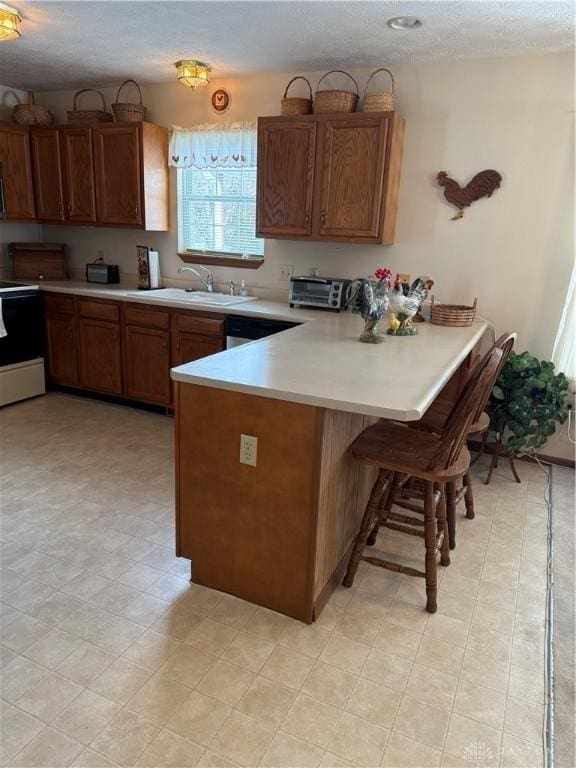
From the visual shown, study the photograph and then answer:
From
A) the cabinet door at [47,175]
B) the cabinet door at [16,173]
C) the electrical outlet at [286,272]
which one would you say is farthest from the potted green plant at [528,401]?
the cabinet door at [16,173]

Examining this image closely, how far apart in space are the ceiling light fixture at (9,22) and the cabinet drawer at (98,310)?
1801mm

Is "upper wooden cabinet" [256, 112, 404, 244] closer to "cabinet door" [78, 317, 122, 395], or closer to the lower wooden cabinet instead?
the lower wooden cabinet

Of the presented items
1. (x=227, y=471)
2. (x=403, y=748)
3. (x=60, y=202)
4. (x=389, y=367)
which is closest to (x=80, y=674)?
(x=227, y=471)

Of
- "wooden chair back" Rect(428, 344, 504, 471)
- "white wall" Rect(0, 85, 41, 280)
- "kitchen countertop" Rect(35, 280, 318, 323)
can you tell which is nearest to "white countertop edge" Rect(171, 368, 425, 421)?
"wooden chair back" Rect(428, 344, 504, 471)

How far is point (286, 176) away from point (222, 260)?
3.25ft

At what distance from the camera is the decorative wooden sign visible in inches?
157

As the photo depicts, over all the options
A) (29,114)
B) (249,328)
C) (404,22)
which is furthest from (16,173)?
(404,22)

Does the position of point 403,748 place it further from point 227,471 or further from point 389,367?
point 389,367

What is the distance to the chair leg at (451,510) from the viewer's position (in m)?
2.43

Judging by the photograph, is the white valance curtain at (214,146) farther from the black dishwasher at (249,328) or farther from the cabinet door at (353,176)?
the black dishwasher at (249,328)

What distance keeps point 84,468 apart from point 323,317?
177cm

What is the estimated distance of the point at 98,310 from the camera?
420cm

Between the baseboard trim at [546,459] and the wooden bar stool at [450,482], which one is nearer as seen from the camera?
the wooden bar stool at [450,482]

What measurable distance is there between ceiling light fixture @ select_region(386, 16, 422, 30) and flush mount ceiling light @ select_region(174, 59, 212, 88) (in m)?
1.36
